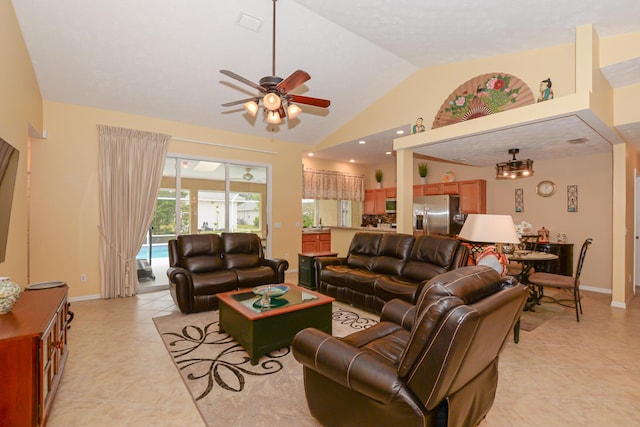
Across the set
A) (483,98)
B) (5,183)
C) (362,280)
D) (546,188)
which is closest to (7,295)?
(5,183)

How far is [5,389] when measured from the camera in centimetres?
159

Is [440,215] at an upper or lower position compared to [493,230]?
upper

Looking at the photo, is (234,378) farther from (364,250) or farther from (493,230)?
(364,250)

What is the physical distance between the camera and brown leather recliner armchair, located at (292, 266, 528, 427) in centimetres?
129

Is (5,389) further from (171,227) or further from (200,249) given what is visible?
(171,227)

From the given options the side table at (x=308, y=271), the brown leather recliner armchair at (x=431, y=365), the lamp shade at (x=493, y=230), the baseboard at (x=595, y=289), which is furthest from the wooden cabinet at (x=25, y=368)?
the baseboard at (x=595, y=289)

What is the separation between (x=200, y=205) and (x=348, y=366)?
16.4 feet

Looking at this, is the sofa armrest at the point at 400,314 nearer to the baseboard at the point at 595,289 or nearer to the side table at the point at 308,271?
the side table at the point at 308,271

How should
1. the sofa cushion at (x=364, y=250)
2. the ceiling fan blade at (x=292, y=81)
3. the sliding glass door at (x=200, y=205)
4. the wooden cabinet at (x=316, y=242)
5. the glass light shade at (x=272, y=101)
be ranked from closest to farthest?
the ceiling fan blade at (x=292, y=81), the glass light shade at (x=272, y=101), the sofa cushion at (x=364, y=250), the sliding glass door at (x=200, y=205), the wooden cabinet at (x=316, y=242)

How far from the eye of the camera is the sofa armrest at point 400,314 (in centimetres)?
236

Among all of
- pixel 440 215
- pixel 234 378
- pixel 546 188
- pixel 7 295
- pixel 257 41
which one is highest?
pixel 257 41

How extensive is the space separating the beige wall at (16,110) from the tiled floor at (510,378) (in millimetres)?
1008

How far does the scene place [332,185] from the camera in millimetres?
8477

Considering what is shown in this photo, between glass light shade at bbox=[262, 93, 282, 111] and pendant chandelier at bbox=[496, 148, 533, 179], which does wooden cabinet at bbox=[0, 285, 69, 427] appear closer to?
glass light shade at bbox=[262, 93, 282, 111]
